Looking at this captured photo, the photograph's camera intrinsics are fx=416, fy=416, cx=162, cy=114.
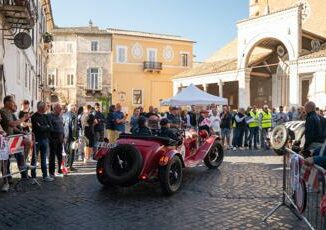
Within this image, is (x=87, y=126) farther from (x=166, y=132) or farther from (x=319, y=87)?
(x=319, y=87)

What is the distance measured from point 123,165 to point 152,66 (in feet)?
124

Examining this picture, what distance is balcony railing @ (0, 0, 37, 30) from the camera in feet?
41.5

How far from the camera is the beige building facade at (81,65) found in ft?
144

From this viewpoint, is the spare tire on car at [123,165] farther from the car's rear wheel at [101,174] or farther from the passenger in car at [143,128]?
the passenger in car at [143,128]

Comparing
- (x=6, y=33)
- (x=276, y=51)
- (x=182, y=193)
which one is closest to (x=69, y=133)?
(x=182, y=193)

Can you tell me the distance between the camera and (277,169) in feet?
36.2

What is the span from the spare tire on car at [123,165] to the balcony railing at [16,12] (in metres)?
7.09

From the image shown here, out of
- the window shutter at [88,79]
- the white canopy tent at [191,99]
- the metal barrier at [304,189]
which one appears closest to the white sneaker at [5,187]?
the metal barrier at [304,189]

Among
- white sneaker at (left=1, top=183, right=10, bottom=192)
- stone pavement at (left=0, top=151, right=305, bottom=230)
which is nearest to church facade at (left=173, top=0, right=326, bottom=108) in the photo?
stone pavement at (left=0, top=151, right=305, bottom=230)

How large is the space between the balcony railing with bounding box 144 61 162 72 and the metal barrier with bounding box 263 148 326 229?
38.9m

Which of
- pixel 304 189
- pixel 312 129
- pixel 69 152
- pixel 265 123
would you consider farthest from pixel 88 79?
pixel 304 189

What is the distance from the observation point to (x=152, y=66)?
45.0 m

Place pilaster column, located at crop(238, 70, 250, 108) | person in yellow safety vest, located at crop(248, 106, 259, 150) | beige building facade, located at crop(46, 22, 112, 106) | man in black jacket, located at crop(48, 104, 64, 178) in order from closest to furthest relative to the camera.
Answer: man in black jacket, located at crop(48, 104, 64, 178) → person in yellow safety vest, located at crop(248, 106, 259, 150) → pilaster column, located at crop(238, 70, 250, 108) → beige building facade, located at crop(46, 22, 112, 106)

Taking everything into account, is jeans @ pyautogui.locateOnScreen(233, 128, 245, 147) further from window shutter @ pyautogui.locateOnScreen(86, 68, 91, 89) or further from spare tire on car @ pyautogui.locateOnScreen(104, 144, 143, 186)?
window shutter @ pyautogui.locateOnScreen(86, 68, 91, 89)
